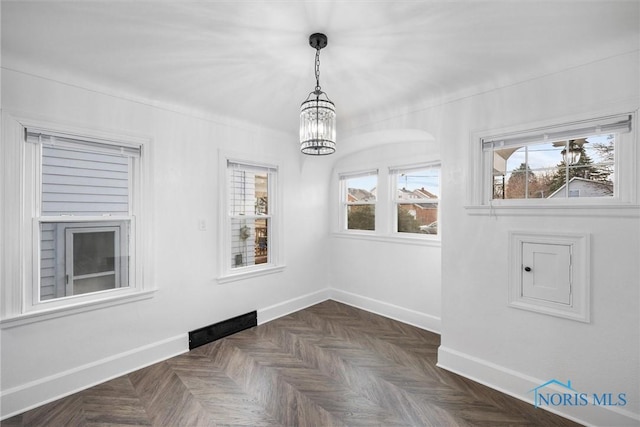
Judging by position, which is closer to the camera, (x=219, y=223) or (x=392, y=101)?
(x=392, y=101)

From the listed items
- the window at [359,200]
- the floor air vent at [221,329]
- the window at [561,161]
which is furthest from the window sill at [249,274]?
the window at [561,161]

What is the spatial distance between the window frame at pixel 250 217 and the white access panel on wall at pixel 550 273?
8.66 feet

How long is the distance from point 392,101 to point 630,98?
1.71 metres

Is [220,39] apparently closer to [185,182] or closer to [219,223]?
[185,182]

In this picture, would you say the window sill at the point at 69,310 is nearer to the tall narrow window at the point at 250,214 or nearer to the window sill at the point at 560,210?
the tall narrow window at the point at 250,214

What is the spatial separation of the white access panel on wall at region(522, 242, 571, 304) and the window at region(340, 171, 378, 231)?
217 centimetres

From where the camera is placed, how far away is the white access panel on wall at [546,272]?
2150 mm

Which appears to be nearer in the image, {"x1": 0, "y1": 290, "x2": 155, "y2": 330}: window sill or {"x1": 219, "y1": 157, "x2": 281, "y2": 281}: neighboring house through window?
{"x1": 0, "y1": 290, "x2": 155, "y2": 330}: window sill

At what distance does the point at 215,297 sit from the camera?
3311mm

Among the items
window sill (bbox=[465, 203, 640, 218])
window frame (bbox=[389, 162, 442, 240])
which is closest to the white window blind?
window frame (bbox=[389, 162, 442, 240])

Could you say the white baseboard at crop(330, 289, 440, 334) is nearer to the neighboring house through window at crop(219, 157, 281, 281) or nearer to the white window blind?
the neighboring house through window at crop(219, 157, 281, 281)

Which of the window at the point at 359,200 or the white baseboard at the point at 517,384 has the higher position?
the window at the point at 359,200

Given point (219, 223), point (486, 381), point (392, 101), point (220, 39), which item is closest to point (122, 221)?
point (219, 223)

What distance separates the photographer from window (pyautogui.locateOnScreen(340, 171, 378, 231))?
434cm
